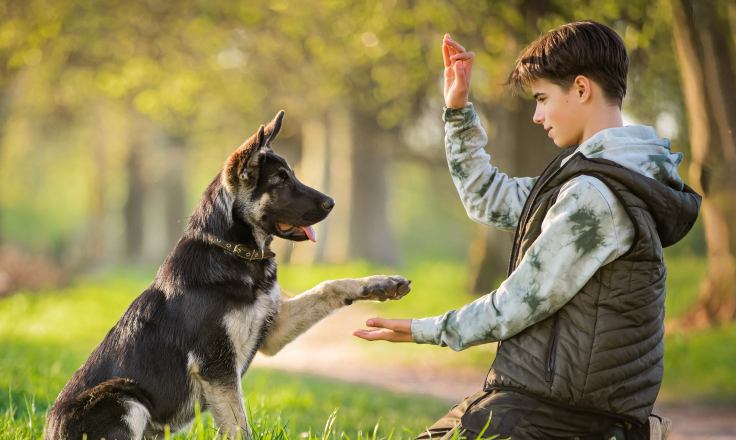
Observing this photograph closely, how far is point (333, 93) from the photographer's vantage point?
17234 millimetres

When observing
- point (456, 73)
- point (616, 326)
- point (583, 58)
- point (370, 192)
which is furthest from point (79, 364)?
point (370, 192)

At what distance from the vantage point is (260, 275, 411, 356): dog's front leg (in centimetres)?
353

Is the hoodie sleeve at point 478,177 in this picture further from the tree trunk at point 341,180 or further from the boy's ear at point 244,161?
the tree trunk at point 341,180

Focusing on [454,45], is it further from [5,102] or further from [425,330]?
[5,102]

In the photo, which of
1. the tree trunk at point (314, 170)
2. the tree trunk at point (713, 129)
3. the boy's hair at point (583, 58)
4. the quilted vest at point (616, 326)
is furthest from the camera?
the tree trunk at point (314, 170)

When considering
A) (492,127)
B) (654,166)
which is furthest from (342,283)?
(492,127)

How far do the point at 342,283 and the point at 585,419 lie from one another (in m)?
1.55

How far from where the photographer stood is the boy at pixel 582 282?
2605 millimetres

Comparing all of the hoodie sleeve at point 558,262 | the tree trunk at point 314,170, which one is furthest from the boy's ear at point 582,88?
the tree trunk at point 314,170

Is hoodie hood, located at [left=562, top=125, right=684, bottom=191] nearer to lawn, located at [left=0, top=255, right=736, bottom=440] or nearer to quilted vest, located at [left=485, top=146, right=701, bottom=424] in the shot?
quilted vest, located at [left=485, top=146, right=701, bottom=424]

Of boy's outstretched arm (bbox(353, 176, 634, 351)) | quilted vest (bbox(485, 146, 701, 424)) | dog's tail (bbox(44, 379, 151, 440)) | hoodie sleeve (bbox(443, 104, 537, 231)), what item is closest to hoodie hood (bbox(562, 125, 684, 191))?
quilted vest (bbox(485, 146, 701, 424))

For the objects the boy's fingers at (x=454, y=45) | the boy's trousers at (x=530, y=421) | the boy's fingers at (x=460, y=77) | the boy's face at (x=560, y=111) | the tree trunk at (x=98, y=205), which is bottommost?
the boy's trousers at (x=530, y=421)

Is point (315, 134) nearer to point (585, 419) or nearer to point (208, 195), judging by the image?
point (208, 195)

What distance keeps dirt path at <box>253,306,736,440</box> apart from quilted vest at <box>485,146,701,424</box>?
178 inches
